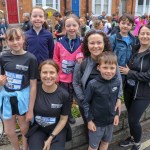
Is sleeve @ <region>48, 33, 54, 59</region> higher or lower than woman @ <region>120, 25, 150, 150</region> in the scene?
higher

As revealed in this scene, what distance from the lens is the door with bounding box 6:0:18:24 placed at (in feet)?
53.5

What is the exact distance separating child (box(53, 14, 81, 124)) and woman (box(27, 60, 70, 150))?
472mm

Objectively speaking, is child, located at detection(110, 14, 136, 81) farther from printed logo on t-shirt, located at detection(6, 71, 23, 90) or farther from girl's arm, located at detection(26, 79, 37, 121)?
printed logo on t-shirt, located at detection(6, 71, 23, 90)

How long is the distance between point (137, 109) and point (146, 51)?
815 millimetres

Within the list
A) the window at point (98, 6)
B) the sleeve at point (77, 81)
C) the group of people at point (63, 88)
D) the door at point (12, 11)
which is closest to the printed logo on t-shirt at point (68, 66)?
the group of people at point (63, 88)

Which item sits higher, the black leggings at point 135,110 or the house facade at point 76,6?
the house facade at point 76,6

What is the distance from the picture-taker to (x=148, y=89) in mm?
3287

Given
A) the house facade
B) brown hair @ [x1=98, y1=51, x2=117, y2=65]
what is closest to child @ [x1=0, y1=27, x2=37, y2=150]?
brown hair @ [x1=98, y1=51, x2=117, y2=65]

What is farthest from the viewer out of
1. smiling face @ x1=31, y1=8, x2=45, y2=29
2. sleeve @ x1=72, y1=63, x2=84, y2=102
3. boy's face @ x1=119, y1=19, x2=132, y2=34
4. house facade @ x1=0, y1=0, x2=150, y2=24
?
house facade @ x1=0, y1=0, x2=150, y2=24

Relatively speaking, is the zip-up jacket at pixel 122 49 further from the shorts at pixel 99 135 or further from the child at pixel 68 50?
the shorts at pixel 99 135

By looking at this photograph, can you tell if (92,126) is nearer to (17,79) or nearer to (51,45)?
(17,79)

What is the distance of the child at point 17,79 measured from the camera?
2748 millimetres

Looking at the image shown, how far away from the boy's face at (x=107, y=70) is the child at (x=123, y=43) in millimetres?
766

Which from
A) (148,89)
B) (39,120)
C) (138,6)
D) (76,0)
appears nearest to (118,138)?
(148,89)
